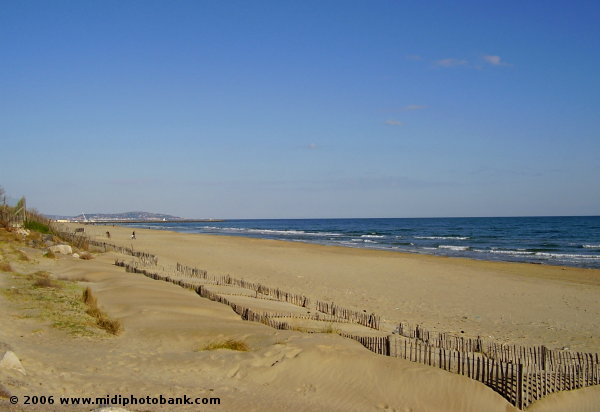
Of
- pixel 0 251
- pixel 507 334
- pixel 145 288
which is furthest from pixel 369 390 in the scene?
pixel 0 251

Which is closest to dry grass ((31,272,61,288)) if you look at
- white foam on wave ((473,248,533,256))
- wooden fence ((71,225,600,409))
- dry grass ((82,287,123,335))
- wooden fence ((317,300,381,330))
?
dry grass ((82,287,123,335))

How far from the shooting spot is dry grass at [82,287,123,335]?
11.5 metres

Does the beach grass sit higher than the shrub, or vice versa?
the shrub

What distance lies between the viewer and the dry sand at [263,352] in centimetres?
785

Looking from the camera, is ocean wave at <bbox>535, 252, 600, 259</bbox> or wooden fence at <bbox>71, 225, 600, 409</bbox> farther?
ocean wave at <bbox>535, 252, 600, 259</bbox>

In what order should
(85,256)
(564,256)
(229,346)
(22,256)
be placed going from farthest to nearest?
(564,256) → (85,256) → (22,256) → (229,346)

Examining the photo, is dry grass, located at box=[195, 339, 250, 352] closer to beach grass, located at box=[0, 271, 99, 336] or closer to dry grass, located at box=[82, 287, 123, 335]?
dry grass, located at box=[82, 287, 123, 335]

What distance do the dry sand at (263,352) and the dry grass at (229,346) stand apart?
0.73ft

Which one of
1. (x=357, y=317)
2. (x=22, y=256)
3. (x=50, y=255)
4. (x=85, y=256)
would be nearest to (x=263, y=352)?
(x=357, y=317)

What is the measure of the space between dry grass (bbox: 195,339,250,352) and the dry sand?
222mm

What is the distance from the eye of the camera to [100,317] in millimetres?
12352

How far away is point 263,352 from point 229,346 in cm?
91

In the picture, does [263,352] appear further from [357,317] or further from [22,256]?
[22,256]

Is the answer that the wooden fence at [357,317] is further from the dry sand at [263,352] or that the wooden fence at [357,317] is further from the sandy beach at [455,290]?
the dry sand at [263,352]
